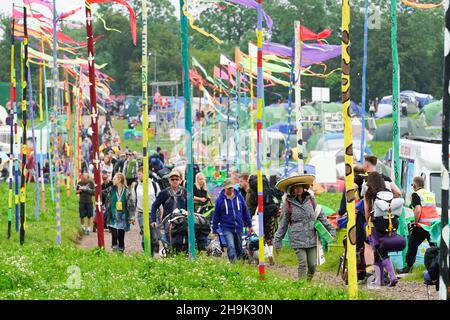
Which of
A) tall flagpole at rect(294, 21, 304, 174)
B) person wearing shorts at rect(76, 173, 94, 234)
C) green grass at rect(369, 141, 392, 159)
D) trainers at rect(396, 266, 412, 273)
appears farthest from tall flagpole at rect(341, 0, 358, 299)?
green grass at rect(369, 141, 392, 159)

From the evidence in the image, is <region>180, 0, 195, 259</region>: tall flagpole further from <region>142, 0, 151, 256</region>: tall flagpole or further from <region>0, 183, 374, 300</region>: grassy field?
<region>142, 0, 151, 256</region>: tall flagpole

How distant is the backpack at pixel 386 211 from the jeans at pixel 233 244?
3317 mm

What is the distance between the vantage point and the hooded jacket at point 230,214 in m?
18.3

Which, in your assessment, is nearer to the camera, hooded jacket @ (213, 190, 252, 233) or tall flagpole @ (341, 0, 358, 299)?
tall flagpole @ (341, 0, 358, 299)

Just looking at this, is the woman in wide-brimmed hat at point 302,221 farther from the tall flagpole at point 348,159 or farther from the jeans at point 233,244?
the tall flagpole at point 348,159

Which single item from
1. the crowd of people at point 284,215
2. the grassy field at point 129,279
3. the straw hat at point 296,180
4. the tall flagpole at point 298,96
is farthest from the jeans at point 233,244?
the tall flagpole at point 298,96

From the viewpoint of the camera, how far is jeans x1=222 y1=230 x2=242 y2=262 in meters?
18.3

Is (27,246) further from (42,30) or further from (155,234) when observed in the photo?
(42,30)

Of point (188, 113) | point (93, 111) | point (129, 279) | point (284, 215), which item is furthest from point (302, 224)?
point (93, 111)

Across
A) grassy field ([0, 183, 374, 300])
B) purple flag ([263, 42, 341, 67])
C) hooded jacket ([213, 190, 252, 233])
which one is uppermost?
purple flag ([263, 42, 341, 67])

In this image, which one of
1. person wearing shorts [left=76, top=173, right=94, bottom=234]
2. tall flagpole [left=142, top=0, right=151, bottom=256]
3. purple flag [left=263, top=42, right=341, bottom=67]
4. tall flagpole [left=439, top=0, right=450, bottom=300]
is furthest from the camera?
person wearing shorts [left=76, top=173, right=94, bottom=234]

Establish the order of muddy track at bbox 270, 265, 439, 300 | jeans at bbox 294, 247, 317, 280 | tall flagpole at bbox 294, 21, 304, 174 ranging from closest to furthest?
muddy track at bbox 270, 265, 439, 300
jeans at bbox 294, 247, 317, 280
tall flagpole at bbox 294, 21, 304, 174

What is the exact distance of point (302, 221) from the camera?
15625 mm

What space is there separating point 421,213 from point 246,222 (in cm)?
281
